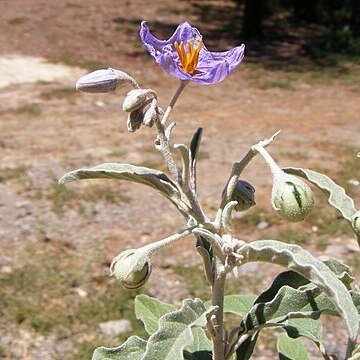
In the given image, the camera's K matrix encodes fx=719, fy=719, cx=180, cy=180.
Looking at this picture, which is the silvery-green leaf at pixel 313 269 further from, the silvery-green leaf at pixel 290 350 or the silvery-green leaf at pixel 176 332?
the silvery-green leaf at pixel 290 350

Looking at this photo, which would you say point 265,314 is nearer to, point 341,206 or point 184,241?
point 341,206

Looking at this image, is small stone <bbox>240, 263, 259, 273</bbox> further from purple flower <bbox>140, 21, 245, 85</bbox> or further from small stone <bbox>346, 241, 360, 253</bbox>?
purple flower <bbox>140, 21, 245, 85</bbox>

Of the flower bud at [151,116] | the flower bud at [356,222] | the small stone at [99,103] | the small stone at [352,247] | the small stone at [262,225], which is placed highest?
the flower bud at [151,116]

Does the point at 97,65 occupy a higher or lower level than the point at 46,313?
lower

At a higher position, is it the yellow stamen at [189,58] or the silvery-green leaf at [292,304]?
the yellow stamen at [189,58]

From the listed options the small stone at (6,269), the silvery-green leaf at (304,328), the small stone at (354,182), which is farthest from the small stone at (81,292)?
the silvery-green leaf at (304,328)

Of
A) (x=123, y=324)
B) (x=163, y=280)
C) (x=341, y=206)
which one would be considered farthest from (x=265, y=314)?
(x=163, y=280)

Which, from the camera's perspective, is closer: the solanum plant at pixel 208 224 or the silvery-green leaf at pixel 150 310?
the solanum plant at pixel 208 224
